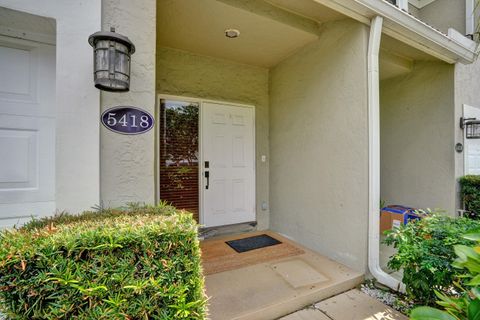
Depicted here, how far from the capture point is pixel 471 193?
3418mm

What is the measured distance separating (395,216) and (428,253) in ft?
7.04

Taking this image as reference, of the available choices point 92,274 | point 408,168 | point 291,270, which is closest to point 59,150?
point 92,274

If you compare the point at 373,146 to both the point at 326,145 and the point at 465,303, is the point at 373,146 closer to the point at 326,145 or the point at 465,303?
the point at 326,145

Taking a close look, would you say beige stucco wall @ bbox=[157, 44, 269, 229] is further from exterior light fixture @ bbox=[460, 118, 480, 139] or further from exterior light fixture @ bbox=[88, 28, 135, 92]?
exterior light fixture @ bbox=[460, 118, 480, 139]

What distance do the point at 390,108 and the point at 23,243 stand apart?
5184 millimetres

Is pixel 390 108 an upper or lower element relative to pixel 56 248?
upper

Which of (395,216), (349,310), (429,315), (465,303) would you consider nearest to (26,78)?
(429,315)

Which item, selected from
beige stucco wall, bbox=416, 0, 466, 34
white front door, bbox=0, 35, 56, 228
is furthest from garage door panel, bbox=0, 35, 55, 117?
beige stucco wall, bbox=416, 0, 466, 34

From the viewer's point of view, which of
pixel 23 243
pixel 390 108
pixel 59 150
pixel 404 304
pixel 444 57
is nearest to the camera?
pixel 23 243

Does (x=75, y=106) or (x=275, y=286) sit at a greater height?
(x=75, y=106)

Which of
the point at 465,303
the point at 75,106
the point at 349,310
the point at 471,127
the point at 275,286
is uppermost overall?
the point at 471,127

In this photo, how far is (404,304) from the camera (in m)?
2.22

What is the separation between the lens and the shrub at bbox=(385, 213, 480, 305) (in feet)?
5.81

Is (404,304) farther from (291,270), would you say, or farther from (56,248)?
(56,248)
